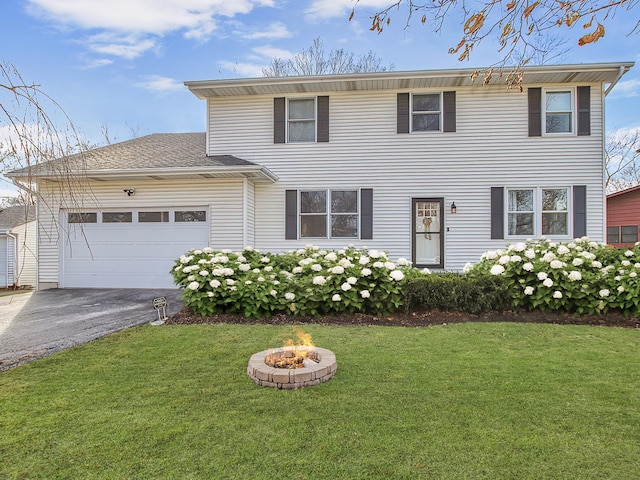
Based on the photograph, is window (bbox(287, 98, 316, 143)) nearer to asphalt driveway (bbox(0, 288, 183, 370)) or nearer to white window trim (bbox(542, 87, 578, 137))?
asphalt driveway (bbox(0, 288, 183, 370))

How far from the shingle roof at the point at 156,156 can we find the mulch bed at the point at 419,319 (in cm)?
429

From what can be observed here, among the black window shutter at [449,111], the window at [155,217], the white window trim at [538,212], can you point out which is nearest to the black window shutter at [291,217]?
the window at [155,217]

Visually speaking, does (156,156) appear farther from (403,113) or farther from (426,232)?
(426,232)

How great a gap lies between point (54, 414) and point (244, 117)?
864 centimetres

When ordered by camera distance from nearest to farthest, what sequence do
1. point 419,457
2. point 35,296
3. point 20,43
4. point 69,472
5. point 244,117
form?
point 69,472 < point 419,457 < point 20,43 < point 35,296 < point 244,117

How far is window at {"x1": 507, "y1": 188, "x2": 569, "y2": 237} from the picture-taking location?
929cm

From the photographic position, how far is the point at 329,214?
9.76 m

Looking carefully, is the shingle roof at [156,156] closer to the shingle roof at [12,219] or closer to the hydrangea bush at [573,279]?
the hydrangea bush at [573,279]

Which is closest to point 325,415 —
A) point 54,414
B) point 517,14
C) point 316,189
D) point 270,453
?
point 270,453

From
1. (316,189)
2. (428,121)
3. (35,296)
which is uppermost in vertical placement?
(428,121)

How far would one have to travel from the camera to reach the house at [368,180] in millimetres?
9172

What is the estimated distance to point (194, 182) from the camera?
9.19 metres

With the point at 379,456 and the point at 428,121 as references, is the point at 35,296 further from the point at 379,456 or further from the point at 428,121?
the point at 428,121

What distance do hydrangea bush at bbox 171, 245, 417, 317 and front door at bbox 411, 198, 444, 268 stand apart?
3.73 m
